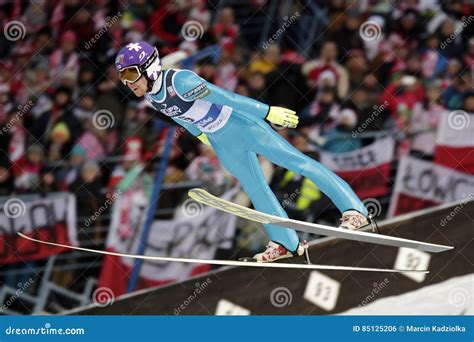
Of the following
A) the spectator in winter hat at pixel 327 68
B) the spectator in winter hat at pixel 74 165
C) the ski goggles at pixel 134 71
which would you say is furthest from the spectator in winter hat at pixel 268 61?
the ski goggles at pixel 134 71

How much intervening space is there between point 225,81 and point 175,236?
1.49 meters

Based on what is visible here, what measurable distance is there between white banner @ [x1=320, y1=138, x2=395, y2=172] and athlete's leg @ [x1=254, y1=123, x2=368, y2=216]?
121 cm

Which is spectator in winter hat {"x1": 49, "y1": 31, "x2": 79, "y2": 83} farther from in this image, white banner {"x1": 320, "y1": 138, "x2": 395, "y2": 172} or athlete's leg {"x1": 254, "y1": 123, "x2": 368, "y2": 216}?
athlete's leg {"x1": 254, "y1": 123, "x2": 368, "y2": 216}

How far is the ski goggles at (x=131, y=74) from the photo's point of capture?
8438 millimetres

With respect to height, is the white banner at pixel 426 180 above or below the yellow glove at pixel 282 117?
above

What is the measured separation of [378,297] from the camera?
10375 mm

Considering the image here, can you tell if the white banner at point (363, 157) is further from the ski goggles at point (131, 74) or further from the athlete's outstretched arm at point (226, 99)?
the ski goggles at point (131, 74)

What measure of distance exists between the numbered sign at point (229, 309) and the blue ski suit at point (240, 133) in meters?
1.70

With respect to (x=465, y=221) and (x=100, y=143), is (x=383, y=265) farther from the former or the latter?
(x=100, y=143)

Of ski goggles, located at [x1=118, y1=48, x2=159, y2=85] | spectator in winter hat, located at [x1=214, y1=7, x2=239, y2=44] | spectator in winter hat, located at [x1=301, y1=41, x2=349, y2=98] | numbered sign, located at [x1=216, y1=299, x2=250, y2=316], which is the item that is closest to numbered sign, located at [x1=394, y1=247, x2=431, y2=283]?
numbered sign, located at [x1=216, y1=299, x2=250, y2=316]

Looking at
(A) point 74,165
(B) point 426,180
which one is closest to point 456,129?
(B) point 426,180

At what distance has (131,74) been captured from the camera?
8.46 metres

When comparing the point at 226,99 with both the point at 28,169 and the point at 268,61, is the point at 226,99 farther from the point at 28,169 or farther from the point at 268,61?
the point at 28,169
